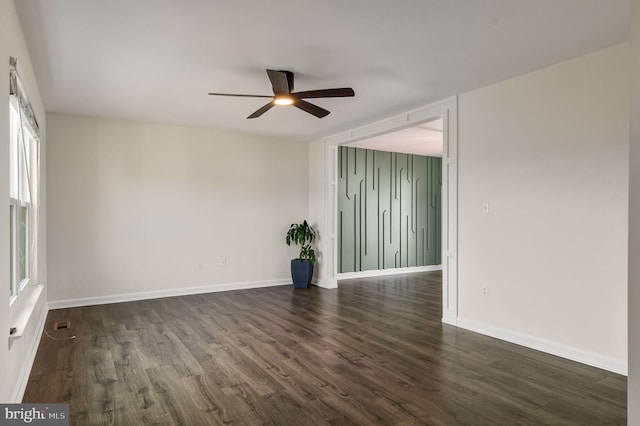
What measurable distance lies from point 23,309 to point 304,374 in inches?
90.5

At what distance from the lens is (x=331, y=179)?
683 cm

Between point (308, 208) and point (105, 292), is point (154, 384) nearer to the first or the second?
point (105, 292)

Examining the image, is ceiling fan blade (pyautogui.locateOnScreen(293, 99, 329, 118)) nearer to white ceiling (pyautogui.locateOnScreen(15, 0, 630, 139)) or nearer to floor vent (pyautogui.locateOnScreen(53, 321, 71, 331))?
white ceiling (pyautogui.locateOnScreen(15, 0, 630, 139))

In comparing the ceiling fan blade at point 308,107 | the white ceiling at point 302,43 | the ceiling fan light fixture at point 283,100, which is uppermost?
the white ceiling at point 302,43

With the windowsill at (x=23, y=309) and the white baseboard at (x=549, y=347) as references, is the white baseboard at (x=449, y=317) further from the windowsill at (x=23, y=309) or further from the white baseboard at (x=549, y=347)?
the windowsill at (x=23, y=309)

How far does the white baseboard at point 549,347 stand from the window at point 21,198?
13.5ft

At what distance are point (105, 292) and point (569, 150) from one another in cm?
583

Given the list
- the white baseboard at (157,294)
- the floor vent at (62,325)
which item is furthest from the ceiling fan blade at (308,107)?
the white baseboard at (157,294)

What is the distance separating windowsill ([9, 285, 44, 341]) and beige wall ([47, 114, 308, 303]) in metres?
1.51

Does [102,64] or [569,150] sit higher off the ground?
[102,64]

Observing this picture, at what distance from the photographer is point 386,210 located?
8305mm

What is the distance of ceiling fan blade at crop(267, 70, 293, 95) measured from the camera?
11.0 feet

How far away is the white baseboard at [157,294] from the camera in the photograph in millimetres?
5289

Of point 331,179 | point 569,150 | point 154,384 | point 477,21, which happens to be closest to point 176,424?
point 154,384
